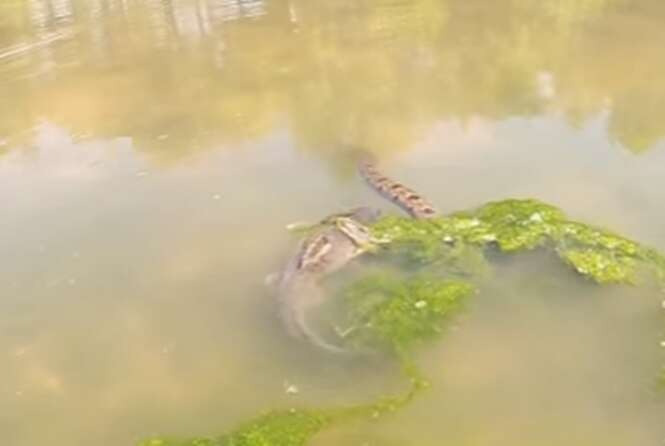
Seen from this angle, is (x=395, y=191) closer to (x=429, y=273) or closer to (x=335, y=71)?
(x=429, y=273)

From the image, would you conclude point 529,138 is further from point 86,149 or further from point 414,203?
point 86,149

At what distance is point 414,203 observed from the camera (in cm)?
820

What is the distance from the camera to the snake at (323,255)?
6.77 meters

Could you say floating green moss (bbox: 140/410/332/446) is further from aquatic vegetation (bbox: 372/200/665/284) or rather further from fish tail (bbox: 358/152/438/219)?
fish tail (bbox: 358/152/438/219)

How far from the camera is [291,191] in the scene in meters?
9.05

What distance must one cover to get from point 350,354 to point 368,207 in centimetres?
237

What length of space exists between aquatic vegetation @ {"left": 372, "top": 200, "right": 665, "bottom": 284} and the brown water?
0.17 meters

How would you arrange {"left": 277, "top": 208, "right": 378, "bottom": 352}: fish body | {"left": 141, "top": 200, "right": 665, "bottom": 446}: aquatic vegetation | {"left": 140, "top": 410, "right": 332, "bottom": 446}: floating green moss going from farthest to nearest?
{"left": 277, "top": 208, "right": 378, "bottom": 352}: fish body < {"left": 141, "top": 200, "right": 665, "bottom": 446}: aquatic vegetation < {"left": 140, "top": 410, "right": 332, "bottom": 446}: floating green moss

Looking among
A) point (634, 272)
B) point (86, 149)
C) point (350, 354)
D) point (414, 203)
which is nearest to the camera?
point (350, 354)

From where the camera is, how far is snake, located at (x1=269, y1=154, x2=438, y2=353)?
267 inches

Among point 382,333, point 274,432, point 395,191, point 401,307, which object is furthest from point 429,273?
point 274,432

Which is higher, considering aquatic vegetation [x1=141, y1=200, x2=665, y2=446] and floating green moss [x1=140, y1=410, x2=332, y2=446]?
aquatic vegetation [x1=141, y1=200, x2=665, y2=446]

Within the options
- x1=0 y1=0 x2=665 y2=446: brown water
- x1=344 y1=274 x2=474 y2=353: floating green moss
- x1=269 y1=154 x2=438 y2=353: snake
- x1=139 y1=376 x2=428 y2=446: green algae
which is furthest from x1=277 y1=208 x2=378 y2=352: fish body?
x1=139 y1=376 x2=428 y2=446: green algae

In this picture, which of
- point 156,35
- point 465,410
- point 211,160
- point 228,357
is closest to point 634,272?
point 465,410
